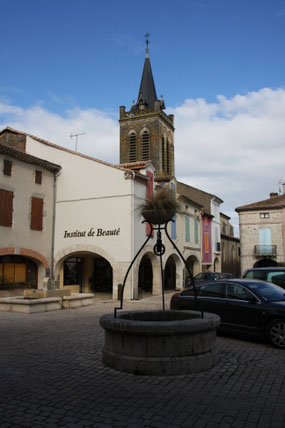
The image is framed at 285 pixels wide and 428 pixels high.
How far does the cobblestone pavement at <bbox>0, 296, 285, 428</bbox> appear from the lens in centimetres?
385

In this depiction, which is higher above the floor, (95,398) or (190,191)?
(190,191)

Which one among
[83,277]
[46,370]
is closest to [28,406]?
[46,370]

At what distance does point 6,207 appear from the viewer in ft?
57.1

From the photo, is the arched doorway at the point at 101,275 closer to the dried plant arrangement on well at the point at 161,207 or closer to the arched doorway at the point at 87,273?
the arched doorway at the point at 87,273

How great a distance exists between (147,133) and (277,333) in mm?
37296

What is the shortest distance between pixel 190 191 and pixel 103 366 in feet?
90.1

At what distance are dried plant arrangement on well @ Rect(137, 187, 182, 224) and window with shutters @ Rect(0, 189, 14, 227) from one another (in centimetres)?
1198

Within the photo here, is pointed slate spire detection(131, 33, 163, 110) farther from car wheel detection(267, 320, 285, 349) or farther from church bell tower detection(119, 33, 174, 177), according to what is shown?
car wheel detection(267, 320, 285, 349)

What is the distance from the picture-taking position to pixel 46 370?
5.68 m

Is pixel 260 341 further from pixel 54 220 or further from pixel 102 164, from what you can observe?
pixel 54 220


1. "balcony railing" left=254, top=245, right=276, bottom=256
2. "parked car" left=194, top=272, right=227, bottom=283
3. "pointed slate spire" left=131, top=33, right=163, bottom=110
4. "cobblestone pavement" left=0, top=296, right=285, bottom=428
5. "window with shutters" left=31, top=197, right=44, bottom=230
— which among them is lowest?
"cobblestone pavement" left=0, top=296, right=285, bottom=428

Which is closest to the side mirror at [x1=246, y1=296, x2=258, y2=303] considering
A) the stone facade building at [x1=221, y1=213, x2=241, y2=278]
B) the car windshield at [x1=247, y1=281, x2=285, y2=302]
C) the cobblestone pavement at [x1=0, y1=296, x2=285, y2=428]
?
the car windshield at [x1=247, y1=281, x2=285, y2=302]

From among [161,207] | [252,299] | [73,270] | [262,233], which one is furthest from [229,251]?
[161,207]

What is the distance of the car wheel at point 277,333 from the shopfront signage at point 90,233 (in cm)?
1173
